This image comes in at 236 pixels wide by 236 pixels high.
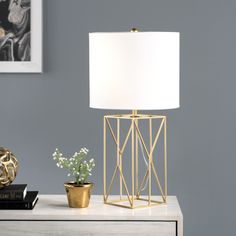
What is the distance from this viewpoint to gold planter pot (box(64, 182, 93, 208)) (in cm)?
252

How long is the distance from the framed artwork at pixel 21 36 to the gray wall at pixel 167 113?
46mm

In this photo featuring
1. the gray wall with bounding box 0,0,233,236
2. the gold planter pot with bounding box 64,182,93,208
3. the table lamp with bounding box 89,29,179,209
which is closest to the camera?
the table lamp with bounding box 89,29,179,209

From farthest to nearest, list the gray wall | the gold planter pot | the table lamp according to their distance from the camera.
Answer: the gray wall, the gold planter pot, the table lamp

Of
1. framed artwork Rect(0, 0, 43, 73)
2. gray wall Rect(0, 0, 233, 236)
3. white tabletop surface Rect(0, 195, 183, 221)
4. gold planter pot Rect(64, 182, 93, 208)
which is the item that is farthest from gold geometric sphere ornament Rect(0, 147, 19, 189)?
framed artwork Rect(0, 0, 43, 73)

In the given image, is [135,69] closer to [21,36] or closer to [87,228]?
[87,228]

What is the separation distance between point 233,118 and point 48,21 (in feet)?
3.23

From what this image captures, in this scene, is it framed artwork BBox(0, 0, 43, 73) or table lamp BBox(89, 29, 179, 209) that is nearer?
table lamp BBox(89, 29, 179, 209)

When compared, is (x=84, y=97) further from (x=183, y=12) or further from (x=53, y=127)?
(x=183, y=12)

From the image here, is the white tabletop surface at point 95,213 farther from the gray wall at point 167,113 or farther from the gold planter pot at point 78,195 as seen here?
the gray wall at point 167,113

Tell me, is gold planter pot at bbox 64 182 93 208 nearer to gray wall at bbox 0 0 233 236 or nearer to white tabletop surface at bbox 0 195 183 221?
white tabletop surface at bbox 0 195 183 221

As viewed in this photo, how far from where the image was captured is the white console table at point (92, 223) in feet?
7.91

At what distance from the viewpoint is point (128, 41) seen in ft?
7.78

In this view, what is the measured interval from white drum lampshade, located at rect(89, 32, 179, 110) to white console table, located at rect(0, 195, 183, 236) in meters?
0.41

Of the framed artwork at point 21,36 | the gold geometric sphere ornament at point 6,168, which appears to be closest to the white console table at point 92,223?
the gold geometric sphere ornament at point 6,168
